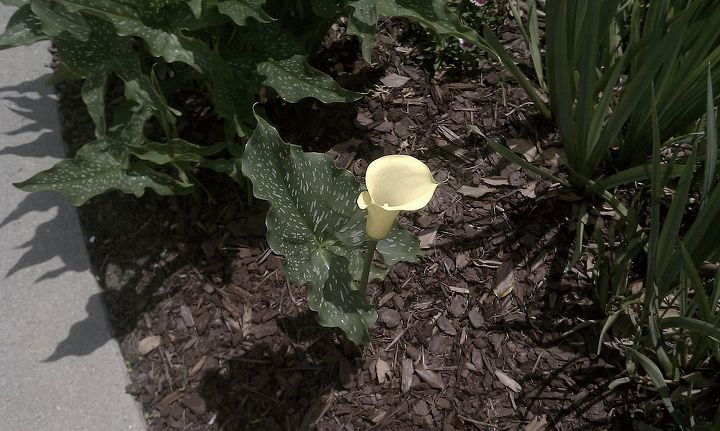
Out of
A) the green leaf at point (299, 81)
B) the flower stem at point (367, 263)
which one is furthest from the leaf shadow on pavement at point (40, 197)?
the flower stem at point (367, 263)

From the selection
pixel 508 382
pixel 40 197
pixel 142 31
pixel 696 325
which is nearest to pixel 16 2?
pixel 142 31

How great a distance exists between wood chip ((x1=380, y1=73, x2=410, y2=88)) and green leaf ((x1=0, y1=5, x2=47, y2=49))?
2.89ft

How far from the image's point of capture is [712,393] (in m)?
1.38

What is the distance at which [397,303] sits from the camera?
1578 mm

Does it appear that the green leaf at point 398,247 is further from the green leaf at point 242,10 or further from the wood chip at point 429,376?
the green leaf at point 242,10

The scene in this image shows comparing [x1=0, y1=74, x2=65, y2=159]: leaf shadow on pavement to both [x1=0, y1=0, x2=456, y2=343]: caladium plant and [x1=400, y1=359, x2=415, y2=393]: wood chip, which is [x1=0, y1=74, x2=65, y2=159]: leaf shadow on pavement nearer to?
[x1=0, y1=0, x2=456, y2=343]: caladium plant

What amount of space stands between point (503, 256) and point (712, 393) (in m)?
0.52

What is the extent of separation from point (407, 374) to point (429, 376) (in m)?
0.05

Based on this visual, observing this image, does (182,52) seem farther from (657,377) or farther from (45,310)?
(657,377)

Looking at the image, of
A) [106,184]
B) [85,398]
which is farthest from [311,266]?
[85,398]

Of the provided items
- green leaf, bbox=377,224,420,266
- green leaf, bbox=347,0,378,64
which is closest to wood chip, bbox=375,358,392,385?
green leaf, bbox=377,224,420,266

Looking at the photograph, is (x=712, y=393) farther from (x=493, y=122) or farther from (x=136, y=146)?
(x=136, y=146)

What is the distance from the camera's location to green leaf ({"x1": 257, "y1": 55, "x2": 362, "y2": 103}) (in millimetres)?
1528

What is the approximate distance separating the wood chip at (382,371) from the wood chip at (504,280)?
31 cm
